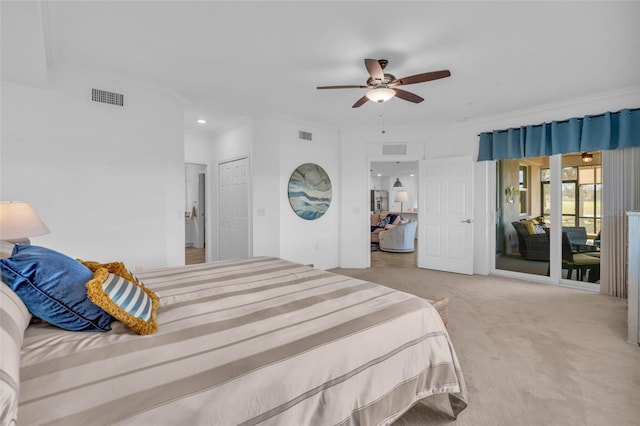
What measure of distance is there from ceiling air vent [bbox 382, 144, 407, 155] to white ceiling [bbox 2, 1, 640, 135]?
156 centimetres

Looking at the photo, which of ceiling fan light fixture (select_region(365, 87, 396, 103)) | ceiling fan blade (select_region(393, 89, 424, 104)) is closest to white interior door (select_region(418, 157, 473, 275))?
ceiling fan blade (select_region(393, 89, 424, 104))

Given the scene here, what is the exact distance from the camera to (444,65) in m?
3.11

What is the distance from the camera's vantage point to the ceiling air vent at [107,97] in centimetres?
330

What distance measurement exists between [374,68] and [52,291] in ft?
8.31

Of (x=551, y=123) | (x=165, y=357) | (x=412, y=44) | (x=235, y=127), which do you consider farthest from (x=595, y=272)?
(x=235, y=127)

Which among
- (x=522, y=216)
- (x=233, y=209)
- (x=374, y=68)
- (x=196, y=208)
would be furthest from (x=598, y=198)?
(x=196, y=208)

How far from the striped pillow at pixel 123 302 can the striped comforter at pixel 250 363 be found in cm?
5

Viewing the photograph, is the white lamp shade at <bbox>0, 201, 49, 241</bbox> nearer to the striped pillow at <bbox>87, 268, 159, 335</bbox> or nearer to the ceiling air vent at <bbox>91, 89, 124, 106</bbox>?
the striped pillow at <bbox>87, 268, 159, 335</bbox>

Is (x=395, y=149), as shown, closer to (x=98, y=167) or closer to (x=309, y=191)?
(x=309, y=191)

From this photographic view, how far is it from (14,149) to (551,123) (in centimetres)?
611

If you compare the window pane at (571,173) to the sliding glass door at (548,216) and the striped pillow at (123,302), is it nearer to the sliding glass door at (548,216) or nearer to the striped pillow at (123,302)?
the sliding glass door at (548,216)

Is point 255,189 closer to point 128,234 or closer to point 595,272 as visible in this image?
point 128,234

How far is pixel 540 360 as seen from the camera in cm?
232

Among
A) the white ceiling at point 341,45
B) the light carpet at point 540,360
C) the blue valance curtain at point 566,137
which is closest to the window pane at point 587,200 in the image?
the blue valance curtain at point 566,137
